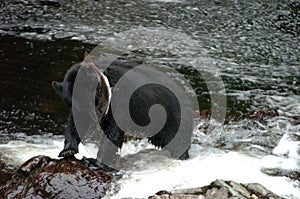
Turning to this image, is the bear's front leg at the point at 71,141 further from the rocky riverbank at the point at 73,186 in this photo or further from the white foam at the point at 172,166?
the white foam at the point at 172,166

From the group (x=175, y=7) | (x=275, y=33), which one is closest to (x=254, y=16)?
(x=275, y=33)

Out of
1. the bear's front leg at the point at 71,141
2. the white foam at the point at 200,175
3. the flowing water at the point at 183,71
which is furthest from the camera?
the flowing water at the point at 183,71

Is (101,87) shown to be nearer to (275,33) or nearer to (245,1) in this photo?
(275,33)

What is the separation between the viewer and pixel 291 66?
344 inches

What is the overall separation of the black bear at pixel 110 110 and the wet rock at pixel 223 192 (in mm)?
816

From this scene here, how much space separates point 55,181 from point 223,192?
1.51 meters

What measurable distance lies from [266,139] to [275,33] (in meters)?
4.93

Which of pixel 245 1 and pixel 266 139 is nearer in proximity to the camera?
pixel 266 139

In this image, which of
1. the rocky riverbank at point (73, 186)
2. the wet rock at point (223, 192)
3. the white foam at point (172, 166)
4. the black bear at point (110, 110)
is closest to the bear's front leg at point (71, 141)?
the black bear at point (110, 110)

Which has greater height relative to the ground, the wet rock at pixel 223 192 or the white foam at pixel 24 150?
the wet rock at pixel 223 192

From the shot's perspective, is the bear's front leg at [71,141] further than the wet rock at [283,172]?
No

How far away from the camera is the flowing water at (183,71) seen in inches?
208

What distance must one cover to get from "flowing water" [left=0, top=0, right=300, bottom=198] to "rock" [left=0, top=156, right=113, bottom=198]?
0.34 metres

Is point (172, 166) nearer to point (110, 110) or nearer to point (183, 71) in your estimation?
point (110, 110)
